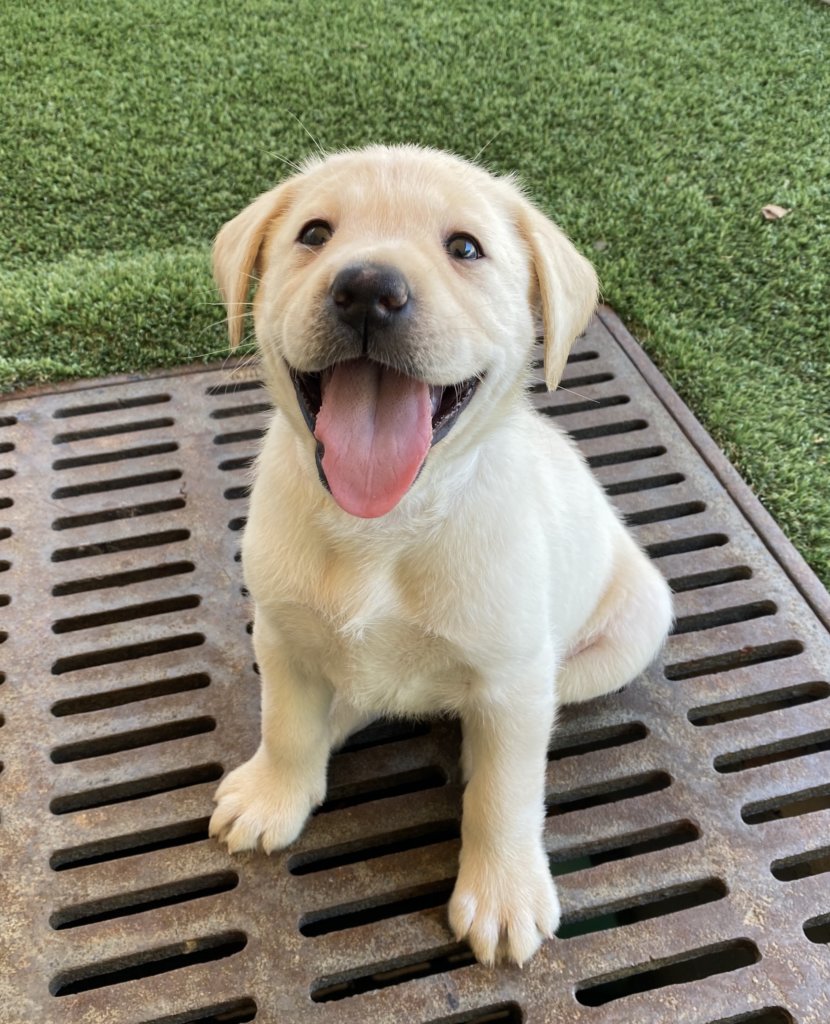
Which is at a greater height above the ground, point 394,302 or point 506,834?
point 394,302

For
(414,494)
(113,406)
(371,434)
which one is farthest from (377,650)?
(113,406)

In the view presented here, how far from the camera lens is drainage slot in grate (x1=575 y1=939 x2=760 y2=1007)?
1.77m

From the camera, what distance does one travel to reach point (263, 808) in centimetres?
191

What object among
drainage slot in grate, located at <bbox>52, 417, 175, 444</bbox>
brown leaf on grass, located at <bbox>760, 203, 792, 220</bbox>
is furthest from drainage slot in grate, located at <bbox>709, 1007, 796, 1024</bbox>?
brown leaf on grass, located at <bbox>760, 203, 792, 220</bbox>

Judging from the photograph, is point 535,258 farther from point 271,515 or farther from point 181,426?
point 181,426

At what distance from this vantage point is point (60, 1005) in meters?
1.68

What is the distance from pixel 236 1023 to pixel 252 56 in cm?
394

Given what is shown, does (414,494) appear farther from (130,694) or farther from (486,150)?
(486,150)

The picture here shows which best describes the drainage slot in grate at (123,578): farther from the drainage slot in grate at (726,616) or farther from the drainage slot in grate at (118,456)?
the drainage slot in grate at (726,616)

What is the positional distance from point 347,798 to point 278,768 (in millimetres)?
242

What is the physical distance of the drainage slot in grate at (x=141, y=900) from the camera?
71.5 inches

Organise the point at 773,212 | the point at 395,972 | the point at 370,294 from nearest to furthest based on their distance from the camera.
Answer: the point at 370,294 < the point at 395,972 < the point at 773,212

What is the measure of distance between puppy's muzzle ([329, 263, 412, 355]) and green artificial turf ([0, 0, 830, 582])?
1.76 m

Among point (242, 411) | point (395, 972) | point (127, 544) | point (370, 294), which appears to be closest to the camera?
point (370, 294)
